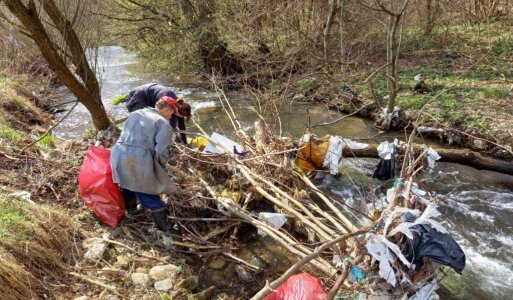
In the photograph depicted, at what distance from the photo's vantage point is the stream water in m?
3.75

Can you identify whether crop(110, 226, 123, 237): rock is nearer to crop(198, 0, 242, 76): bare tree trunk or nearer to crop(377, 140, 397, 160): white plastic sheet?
crop(377, 140, 397, 160): white plastic sheet

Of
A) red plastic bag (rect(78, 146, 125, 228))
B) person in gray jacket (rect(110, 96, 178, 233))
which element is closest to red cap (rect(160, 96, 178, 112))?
person in gray jacket (rect(110, 96, 178, 233))

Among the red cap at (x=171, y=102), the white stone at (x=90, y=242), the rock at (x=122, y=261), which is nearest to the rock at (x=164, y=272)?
the rock at (x=122, y=261)

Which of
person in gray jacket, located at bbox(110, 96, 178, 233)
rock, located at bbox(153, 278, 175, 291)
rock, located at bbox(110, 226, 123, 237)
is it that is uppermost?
person in gray jacket, located at bbox(110, 96, 178, 233)

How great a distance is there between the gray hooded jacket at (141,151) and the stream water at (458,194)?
139 centimetres

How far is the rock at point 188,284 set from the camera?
3.30 metres

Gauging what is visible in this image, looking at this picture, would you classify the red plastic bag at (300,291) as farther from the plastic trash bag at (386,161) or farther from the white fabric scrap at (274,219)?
the plastic trash bag at (386,161)

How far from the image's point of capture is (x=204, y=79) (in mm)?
12328

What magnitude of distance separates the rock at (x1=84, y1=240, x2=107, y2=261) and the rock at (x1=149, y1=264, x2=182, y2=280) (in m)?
0.55

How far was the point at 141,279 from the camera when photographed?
10.8ft

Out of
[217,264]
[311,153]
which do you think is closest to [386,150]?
[311,153]

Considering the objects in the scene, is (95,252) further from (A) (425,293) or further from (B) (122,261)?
(A) (425,293)

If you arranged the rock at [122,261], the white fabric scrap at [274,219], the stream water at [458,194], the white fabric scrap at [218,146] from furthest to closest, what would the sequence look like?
the white fabric scrap at [218,146] → the white fabric scrap at [274,219] → the stream water at [458,194] → the rock at [122,261]

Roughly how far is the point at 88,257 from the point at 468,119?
22.1 ft
